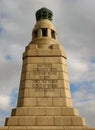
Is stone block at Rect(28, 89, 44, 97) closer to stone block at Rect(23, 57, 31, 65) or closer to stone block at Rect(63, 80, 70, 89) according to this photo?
stone block at Rect(63, 80, 70, 89)

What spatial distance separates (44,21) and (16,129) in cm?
1065

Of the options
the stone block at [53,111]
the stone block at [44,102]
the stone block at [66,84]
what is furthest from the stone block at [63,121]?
the stone block at [66,84]

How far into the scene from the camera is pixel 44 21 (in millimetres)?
21047

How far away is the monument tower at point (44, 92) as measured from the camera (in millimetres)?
14969

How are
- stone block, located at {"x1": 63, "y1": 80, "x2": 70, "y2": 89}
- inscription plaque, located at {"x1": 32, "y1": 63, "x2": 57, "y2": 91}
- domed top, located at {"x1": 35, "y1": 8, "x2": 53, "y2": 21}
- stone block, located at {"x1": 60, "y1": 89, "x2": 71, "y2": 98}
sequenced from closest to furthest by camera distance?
stone block, located at {"x1": 60, "y1": 89, "x2": 71, "y2": 98}, inscription plaque, located at {"x1": 32, "y1": 63, "x2": 57, "y2": 91}, stone block, located at {"x1": 63, "y1": 80, "x2": 70, "y2": 89}, domed top, located at {"x1": 35, "y1": 8, "x2": 53, "y2": 21}

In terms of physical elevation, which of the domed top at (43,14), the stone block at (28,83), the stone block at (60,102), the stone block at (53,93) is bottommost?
the stone block at (60,102)

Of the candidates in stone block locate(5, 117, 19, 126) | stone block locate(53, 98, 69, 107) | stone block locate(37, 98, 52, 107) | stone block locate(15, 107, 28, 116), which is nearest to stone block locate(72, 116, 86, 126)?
stone block locate(53, 98, 69, 107)

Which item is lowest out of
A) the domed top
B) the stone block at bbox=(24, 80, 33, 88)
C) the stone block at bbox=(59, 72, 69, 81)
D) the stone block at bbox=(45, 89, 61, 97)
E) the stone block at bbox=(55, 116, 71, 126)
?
the stone block at bbox=(55, 116, 71, 126)

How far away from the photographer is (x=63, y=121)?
15.0 m

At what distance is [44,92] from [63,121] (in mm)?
2736

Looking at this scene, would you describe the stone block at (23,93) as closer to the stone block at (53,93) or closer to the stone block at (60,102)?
the stone block at (53,93)

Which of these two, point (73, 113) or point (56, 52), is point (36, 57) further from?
point (73, 113)

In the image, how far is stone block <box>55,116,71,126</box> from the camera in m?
14.9

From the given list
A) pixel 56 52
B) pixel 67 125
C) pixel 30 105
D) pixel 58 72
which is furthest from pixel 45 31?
pixel 67 125
